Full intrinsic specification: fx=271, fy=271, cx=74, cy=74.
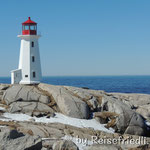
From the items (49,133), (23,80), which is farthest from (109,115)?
(23,80)

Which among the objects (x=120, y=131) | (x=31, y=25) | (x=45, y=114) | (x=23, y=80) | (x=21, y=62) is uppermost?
(x=31, y=25)

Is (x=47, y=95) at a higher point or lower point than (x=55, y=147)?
higher

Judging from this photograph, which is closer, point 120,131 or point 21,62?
point 120,131

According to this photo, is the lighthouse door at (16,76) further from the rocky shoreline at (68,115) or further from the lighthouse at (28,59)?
the rocky shoreline at (68,115)

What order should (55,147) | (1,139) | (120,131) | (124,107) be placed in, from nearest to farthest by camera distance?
(1,139) → (55,147) → (120,131) → (124,107)

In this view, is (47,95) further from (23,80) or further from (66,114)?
(23,80)

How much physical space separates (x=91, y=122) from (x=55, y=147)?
928 centimetres

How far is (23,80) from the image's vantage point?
38.9 metres

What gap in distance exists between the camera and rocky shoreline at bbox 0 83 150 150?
20.0 metres

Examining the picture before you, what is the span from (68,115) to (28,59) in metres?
16.0

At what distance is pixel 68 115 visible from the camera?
2470 centimetres

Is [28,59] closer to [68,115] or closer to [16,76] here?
[16,76]

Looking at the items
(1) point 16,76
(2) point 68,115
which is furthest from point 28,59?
(2) point 68,115

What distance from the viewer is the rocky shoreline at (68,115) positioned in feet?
65.7
